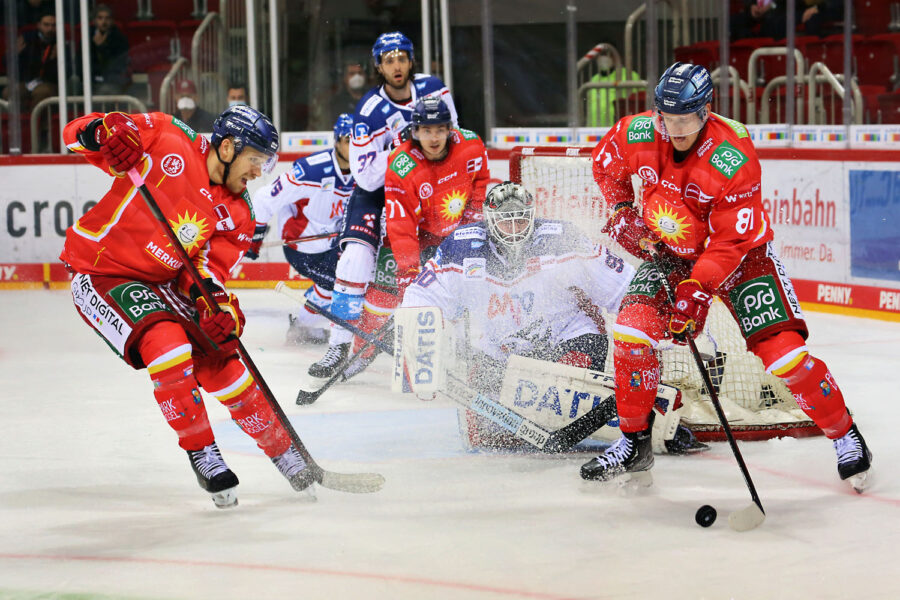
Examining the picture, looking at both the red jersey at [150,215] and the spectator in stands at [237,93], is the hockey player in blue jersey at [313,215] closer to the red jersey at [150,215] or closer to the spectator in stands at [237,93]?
the spectator in stands at [237,93]

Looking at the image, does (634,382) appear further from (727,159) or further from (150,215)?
(150,215)

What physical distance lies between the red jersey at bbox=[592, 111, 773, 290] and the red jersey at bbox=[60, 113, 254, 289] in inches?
45.0

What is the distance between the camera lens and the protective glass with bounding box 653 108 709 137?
3.14 meters

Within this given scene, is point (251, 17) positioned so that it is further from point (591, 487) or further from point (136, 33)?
point (591, 487)

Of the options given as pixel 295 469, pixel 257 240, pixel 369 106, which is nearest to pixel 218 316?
pixel 295 469

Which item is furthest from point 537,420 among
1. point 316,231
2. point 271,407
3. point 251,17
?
point 251,17

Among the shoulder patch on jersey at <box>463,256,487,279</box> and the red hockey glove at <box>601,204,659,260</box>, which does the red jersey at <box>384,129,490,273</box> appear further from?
the red hockey glove at <box>601,204,659,260</box>

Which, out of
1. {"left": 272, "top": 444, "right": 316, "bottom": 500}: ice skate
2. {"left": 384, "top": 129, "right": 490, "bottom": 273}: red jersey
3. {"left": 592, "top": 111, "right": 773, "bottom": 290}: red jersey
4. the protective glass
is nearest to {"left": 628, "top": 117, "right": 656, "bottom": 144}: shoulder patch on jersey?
{"left": 592, "top": 111, "right": 773, "bottom": 290}: red jersey

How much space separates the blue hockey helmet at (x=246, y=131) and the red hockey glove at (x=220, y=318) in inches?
15.1

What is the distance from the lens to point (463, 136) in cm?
484

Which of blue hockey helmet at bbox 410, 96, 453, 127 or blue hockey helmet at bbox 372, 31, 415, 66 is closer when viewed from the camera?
blue hockey helmet at bbox 410, 96, 453, 127

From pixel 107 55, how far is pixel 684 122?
535 cm

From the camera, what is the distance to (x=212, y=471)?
308cm

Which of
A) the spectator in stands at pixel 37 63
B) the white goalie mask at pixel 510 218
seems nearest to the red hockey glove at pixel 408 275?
the white goalie mask at pixel 510 218
